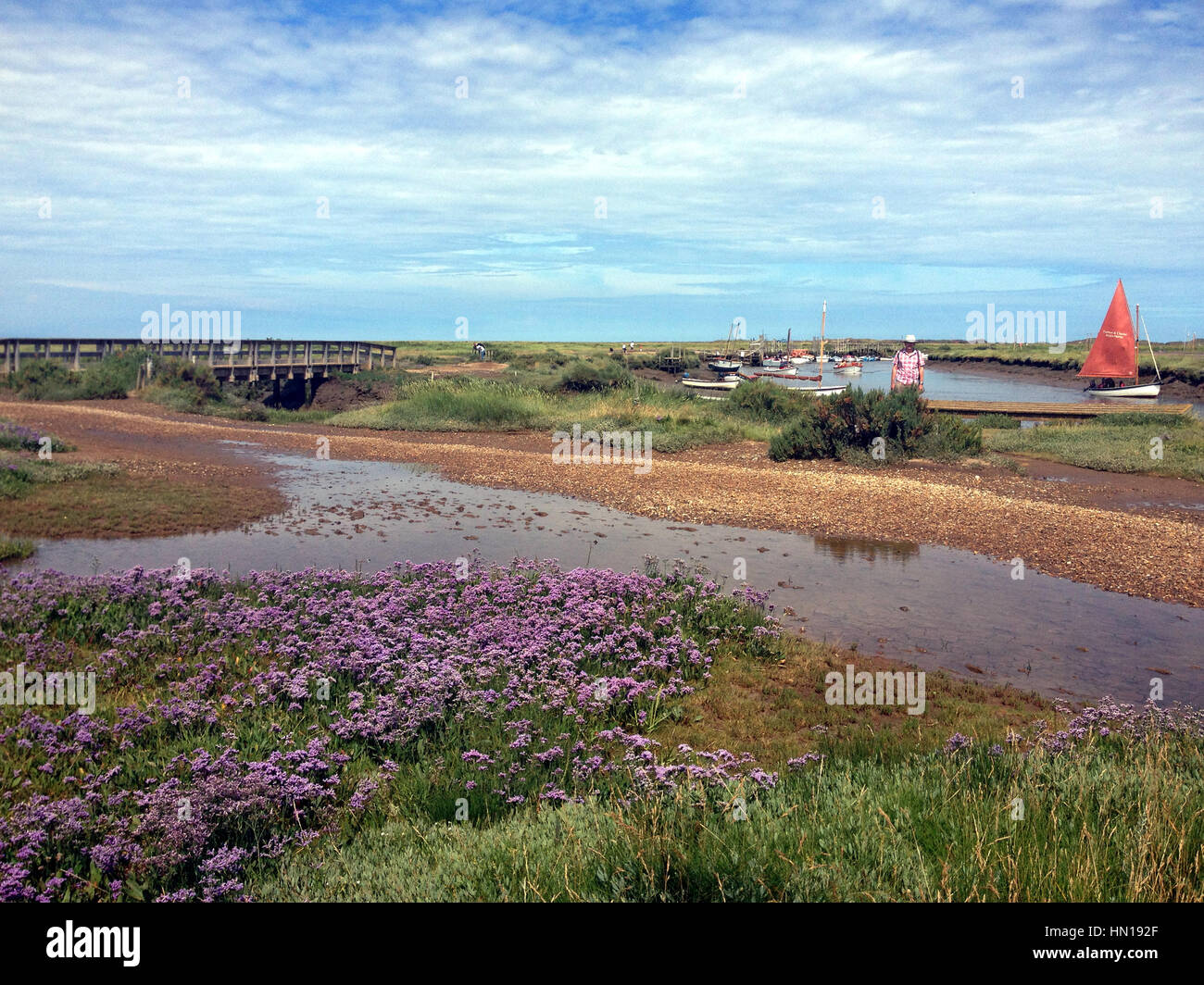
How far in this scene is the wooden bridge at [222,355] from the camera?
36219mm

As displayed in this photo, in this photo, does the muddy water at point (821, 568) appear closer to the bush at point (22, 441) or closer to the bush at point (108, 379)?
the bush at point (22, 441)

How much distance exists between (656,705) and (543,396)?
2516cm

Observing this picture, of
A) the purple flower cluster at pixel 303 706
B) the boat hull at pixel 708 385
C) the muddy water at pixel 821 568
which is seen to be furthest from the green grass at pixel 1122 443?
the boat hull at pixel 708 385

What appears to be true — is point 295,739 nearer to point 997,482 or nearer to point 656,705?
point 656,705

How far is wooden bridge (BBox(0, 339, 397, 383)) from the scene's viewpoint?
36219mm

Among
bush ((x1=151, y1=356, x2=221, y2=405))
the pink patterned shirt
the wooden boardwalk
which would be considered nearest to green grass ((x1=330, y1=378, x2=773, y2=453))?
the pink patterned shirt

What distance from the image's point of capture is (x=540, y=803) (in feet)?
15.2

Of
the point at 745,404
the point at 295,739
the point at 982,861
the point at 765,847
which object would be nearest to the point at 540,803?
the point at 765,847

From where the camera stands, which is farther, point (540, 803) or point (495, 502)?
point (495, 502)

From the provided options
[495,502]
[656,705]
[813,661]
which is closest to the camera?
[656,705]
